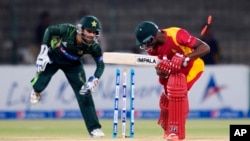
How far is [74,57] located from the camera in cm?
1524

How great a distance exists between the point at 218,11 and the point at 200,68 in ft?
31.8

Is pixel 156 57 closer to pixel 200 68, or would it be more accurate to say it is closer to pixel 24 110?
pixel 200 68

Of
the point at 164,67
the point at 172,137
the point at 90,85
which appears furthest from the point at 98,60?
the point at 172,137

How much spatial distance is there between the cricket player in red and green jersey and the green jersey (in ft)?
4.14

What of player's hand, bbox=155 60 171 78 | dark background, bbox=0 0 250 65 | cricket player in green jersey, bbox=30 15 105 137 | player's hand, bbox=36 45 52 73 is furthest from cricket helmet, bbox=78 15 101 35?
dark background, bbox=0 0 250 65

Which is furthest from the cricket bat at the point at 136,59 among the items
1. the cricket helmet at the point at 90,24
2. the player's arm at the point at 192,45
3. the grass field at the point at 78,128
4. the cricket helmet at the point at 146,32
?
the grass field at the point at 78,128

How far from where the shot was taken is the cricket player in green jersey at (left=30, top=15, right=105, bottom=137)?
14695mm

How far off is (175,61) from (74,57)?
2.43 metres

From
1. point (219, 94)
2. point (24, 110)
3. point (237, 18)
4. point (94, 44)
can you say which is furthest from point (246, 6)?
point (94, 44)

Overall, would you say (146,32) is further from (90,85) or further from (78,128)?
(78,128)

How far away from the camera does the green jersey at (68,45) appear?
586 inches

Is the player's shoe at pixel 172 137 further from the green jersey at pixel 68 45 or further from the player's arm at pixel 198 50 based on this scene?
the green jersey at pixel 68 45

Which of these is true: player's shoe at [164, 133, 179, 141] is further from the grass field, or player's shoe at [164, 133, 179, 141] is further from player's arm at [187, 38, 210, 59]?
the grass field

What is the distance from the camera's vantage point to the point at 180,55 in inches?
529
